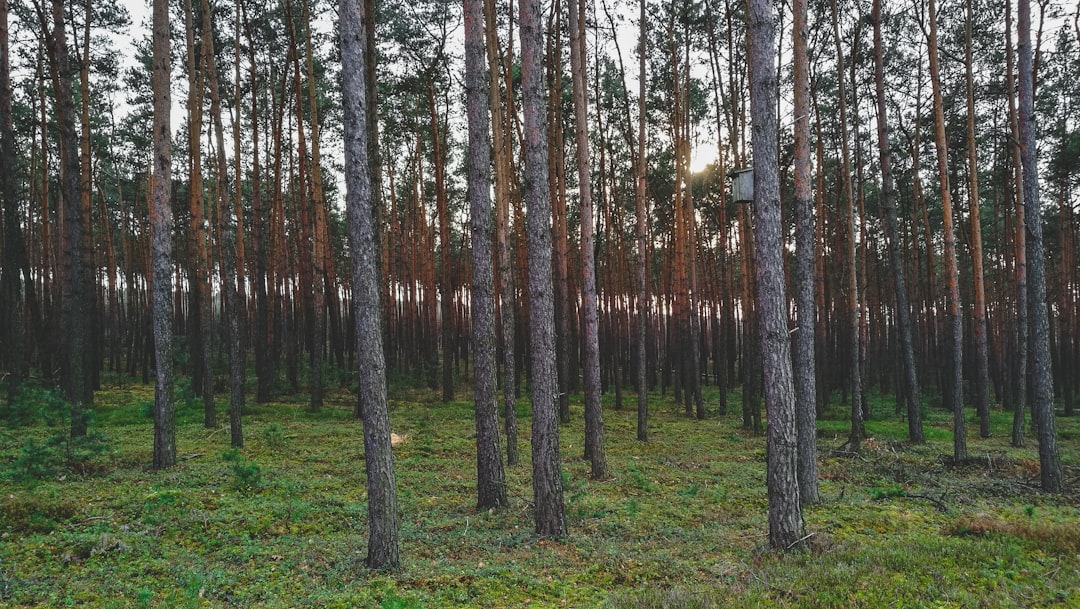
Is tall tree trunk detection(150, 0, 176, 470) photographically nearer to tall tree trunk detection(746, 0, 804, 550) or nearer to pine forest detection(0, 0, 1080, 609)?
pine forest detection(0, 0, 1080, 609)

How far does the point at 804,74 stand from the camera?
27.8 ft

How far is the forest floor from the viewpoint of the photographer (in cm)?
495

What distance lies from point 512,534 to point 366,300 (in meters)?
3.57

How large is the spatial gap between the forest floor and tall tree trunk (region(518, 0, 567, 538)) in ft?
1.81

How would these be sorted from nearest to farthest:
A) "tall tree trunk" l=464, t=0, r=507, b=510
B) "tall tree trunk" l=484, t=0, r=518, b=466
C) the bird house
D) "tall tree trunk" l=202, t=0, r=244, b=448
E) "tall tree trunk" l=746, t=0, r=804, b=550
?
"tall tree trunk" l=746, t=0, r=804, b=550, the bird house, "tall tree trunk" l=464, t=0, r=507, b=510, "tall tree trunk" l=484, t=0, r=518, b=466, "tall tree trunk" l=202, t=0, r=244, b=448

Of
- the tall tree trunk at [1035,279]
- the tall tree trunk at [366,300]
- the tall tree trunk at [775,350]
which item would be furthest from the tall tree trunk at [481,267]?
the tall tree trunk at [1035,279]

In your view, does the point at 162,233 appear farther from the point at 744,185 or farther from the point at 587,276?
the point at 744,185

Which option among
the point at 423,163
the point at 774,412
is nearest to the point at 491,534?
the point at 774,412

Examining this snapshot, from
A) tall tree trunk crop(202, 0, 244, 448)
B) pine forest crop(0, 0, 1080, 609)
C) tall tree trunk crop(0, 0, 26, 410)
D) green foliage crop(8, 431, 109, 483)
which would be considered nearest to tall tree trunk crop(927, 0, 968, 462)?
pine forest crop(0, 0, 1080, 609)

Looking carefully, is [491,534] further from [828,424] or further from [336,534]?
[828,424]

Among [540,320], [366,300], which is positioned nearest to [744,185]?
[540,320]

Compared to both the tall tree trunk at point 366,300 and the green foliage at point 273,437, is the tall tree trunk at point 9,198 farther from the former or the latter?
the tall tree trunk at point 366,300

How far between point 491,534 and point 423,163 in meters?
25.3

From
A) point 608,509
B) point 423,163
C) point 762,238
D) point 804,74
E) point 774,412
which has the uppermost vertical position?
point 423,163
